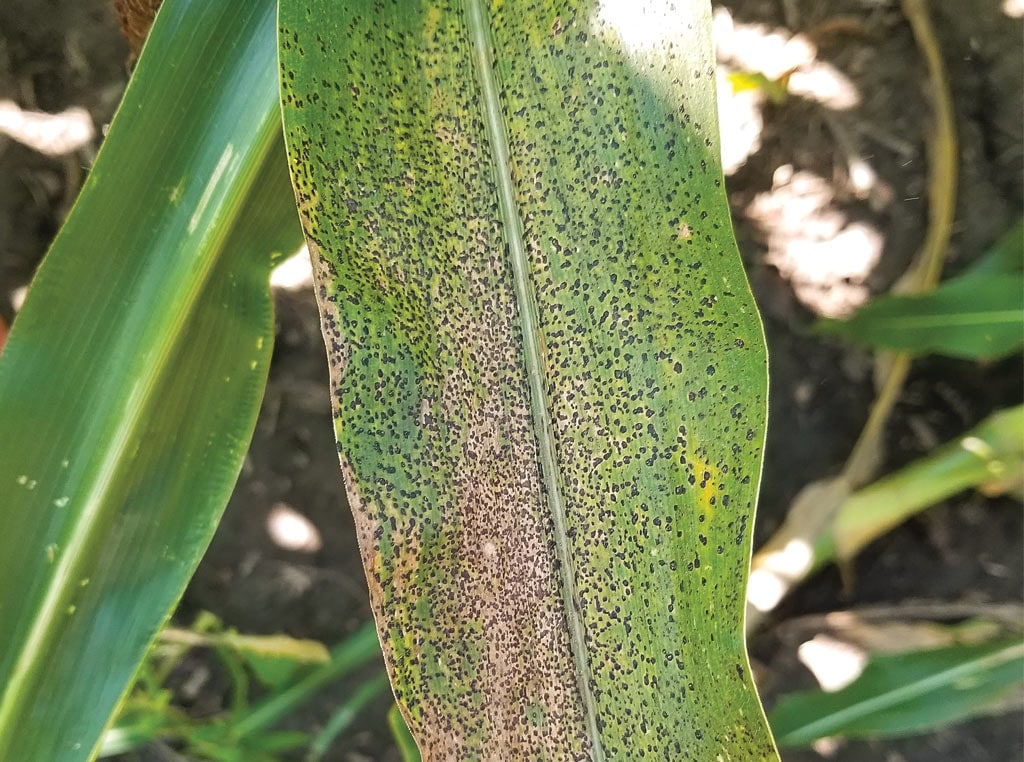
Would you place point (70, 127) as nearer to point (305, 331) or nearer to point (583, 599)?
point (305, 331)

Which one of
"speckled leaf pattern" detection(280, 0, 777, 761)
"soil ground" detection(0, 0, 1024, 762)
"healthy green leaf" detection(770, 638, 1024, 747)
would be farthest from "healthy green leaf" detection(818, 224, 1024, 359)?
"speckled leaf pattern" detection(280, 0, 777, 761)

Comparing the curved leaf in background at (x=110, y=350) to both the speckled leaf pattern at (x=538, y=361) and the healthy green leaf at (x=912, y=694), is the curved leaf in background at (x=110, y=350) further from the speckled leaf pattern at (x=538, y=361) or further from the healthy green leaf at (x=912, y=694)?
the healthy green leaf at (x=912, y=694)

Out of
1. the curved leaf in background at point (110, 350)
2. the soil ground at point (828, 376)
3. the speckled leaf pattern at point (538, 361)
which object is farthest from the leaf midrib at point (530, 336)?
the soil ground at point (828, 376)

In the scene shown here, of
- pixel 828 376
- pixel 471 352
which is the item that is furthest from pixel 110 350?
pixel 828 376

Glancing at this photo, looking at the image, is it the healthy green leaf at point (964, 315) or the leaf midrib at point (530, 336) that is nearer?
the leaf midrib at point (530, 336)

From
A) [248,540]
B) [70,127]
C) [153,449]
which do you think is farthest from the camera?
[248,540]

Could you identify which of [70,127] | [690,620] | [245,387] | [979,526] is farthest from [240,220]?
[979,526]
